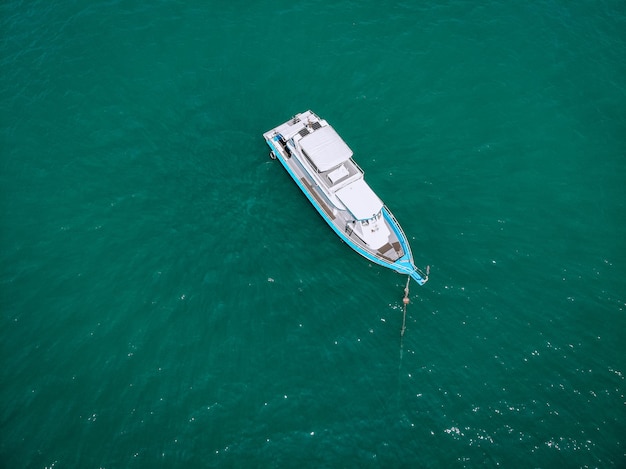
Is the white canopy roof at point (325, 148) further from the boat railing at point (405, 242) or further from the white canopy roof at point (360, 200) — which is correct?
the boat railing at point (405, 242)

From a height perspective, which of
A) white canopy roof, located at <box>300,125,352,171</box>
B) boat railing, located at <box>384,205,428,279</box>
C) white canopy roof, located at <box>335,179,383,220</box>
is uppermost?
white canopy roof, located at <box>300,125,352,171</box>

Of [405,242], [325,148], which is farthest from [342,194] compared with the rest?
[405,242]

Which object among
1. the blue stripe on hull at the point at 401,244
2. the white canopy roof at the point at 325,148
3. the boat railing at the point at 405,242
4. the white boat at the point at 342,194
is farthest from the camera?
the white canopy roof at the point at 325,148

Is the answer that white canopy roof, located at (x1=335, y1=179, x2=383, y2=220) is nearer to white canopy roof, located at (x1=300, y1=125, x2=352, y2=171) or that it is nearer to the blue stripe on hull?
the blue stripe on hull

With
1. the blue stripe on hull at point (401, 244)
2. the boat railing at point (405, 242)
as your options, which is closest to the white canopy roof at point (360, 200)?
the boat railing at point (405, 242)

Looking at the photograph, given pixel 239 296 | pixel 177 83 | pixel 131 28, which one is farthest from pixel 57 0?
pixel 239 296

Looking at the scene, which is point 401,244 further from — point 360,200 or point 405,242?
point 360,200

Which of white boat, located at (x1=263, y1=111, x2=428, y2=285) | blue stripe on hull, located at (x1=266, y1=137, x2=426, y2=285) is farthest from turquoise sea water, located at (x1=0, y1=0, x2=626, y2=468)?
white boat, located at (x1=263, y1=111, x2=428, y2=285)
